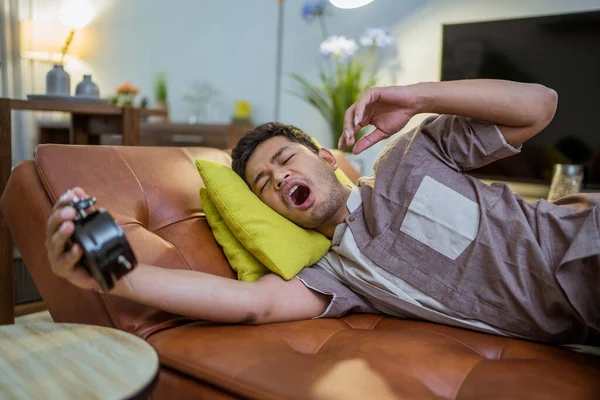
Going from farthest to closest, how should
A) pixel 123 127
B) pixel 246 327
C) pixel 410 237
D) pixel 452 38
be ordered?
pixel 452 38 → pixel 123 127 → pixel 410 237 → pixel 246 327

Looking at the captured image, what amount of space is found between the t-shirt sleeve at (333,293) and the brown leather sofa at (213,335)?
0.03m

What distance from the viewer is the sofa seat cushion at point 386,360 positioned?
34.0 inches

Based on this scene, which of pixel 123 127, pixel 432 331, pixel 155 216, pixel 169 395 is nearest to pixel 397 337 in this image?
pixel 432 331

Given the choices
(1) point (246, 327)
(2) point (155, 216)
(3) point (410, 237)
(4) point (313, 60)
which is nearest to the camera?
(1) point (246, 327)

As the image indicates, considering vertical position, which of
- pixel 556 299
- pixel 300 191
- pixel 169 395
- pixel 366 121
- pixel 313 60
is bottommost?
pixel 169 395

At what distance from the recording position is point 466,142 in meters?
1.27

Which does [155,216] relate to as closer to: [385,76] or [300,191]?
[300,191]

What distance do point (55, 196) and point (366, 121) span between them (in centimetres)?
76

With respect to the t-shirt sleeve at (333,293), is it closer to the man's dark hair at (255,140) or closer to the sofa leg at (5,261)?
the man's dark hair at (255,140)

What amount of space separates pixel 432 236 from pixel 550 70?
216cm

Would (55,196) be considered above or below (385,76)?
below

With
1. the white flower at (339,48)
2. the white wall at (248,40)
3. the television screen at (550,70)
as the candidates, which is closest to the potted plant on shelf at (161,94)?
the white wall at (248,40)

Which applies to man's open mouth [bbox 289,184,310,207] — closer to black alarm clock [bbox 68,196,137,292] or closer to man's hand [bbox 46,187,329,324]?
man's hand [bbox 46,187,329,324]

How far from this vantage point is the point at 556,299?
110cm
